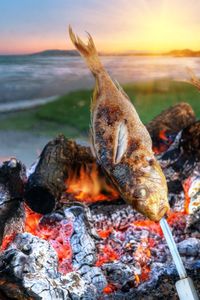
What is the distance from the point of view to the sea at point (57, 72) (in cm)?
497

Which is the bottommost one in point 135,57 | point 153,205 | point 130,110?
point 153,205

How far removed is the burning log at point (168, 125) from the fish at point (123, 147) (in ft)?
6.16

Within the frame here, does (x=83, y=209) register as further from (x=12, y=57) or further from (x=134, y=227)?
(x=12, y=57)

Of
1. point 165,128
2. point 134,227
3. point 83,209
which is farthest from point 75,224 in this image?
point 165,128

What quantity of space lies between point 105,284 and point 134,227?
690mm

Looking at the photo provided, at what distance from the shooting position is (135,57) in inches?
207

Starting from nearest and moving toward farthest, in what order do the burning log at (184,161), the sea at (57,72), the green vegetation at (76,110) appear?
1. the burning log at (184,161)
2. the sea at (57,72)
3. the green vegetation at (76,110)

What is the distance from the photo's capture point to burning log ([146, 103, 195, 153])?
440 centimetres

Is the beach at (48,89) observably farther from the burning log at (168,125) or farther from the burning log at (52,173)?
the burning log at (52,173)

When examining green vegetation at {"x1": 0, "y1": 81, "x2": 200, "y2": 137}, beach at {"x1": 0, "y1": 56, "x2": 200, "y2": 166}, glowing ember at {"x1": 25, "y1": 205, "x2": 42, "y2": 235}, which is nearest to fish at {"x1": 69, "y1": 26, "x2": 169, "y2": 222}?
glowing ember at {"x1": 25, "y1": 205, "x2": 42, "y2": 235}

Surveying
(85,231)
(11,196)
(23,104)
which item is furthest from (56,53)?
(85,231)

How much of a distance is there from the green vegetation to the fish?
8.63 feet

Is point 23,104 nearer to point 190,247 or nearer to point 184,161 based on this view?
point 184,161

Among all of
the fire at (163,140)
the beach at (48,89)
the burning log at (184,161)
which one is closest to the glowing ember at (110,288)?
the burning log at (184,161)
